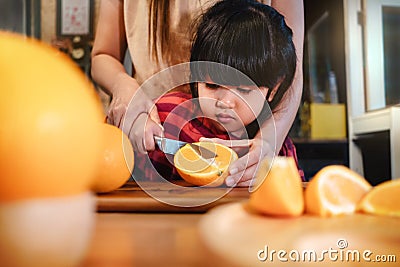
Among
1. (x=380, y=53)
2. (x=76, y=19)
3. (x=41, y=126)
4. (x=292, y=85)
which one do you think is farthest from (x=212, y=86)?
(x=41, y=126)

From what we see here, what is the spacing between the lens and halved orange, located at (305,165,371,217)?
0.35 meters

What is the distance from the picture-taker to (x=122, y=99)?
129 centimetres

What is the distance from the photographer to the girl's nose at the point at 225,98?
1.13 metres

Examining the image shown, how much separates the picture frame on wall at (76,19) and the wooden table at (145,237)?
55.5 inches

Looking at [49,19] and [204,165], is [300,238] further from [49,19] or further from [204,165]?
[49,19]

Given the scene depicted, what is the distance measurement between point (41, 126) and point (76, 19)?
1768 millimetres

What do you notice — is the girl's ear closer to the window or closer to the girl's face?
the girl's face

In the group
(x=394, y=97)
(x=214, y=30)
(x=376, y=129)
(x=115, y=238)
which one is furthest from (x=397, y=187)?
(x=394, y=97)

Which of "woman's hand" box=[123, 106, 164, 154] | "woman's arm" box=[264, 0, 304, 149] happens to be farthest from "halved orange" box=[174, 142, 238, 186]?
"woman's arm" box=[264, 0, 304, 149]

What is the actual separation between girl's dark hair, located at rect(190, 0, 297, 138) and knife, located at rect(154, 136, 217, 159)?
0.36 meters

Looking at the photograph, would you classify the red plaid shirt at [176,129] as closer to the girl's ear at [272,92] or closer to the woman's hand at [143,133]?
the woman's hand at [143,133]

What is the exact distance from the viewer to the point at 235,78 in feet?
3.62

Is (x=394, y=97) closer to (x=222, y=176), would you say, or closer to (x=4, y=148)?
(x=222, y=176)

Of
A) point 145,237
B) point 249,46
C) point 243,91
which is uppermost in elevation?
point 249,46
